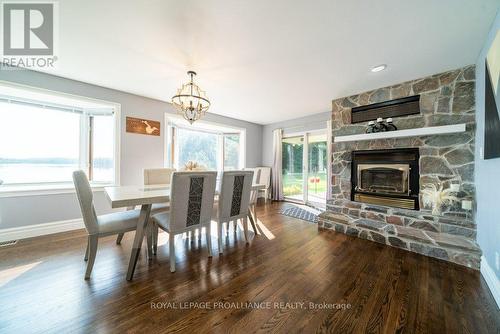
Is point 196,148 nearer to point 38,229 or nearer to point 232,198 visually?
point 232,198

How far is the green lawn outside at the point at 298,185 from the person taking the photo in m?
4.60

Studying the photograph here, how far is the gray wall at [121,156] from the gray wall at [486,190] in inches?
173

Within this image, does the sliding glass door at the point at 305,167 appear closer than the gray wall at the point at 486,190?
No

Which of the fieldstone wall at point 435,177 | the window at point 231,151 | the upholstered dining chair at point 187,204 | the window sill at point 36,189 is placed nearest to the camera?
the upholstered dining chair at point 187,204

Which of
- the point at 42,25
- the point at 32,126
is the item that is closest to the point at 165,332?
the point at 42,25

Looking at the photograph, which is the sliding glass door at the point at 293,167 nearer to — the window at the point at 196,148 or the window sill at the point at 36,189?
the window at the point at 196,148

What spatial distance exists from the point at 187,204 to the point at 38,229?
2623 mm

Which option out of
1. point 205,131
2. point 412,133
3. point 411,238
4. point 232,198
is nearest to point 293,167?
point 205,131

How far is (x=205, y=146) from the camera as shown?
4977mm

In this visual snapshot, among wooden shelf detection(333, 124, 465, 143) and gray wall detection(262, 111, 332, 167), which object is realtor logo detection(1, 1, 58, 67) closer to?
wooden shelf detection(333, 124, 465, 143)

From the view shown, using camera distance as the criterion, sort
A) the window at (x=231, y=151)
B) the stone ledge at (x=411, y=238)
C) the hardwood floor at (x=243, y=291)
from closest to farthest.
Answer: the hardwood floor at (x=243, y=291) → the stone ledge at (x=411, y=238) → the window at (x=231, y=151)

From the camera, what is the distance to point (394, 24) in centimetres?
159

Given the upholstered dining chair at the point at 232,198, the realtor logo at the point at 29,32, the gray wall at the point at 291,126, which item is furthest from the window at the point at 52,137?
the gray wall at the point at 291,126

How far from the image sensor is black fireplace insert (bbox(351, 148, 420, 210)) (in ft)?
8.63
